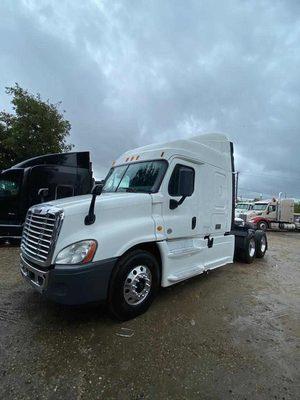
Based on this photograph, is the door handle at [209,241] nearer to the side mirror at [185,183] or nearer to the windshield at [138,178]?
the side mirror at [185,183]

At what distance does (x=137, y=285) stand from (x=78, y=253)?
106 cm

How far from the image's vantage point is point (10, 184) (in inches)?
359

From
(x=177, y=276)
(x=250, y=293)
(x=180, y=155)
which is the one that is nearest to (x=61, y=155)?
(x=180, y=155)

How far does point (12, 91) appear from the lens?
59.2ft

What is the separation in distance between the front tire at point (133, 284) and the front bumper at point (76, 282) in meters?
0.19

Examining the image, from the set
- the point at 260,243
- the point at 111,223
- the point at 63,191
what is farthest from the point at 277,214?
the point at 111,223

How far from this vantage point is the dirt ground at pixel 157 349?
2533 millimetres

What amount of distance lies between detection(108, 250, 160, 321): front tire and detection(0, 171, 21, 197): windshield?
6801 mm

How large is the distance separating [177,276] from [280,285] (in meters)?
2.92

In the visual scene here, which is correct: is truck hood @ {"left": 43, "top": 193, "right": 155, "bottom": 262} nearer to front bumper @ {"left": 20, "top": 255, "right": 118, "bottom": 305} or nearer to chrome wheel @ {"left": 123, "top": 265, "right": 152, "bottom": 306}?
front bumper @ {"left": 20, "top": 255, "right": 118, "bottom": 305}

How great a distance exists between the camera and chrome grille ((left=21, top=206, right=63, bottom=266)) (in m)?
3.24

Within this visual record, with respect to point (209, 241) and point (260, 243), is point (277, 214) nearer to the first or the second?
point (260, 243)

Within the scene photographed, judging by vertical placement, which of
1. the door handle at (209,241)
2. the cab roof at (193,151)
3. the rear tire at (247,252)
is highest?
the cab roof at (193,151)

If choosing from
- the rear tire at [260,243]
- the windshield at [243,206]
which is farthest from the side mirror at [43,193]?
the windshield at [243,206]
